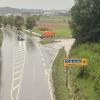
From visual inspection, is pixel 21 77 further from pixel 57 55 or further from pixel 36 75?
pixel 57 55

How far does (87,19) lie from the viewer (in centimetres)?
6694

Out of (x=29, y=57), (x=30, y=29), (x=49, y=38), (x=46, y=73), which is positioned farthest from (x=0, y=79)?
(x=30, y=29)

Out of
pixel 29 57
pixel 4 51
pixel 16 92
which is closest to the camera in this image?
pixel 16 92

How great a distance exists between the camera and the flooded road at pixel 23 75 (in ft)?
136

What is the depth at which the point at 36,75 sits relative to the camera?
2007 inches

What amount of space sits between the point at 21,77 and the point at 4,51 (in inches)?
954

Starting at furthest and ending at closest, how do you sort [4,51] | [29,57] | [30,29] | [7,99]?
[30,29], [4,51], [29,57], [7,99]

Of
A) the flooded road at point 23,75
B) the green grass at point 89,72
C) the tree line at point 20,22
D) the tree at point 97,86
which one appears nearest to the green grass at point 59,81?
the flooded road at point 23,75

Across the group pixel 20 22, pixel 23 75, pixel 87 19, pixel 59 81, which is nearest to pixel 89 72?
pixel 59 81

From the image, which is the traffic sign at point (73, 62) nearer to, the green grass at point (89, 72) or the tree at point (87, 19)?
the green grass at point (89, 72)

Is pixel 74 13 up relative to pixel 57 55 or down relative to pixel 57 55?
up

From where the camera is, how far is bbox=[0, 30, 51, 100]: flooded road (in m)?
41.3

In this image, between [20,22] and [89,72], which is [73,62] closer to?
[89,72]

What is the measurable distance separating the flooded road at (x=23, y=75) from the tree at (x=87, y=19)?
26.9 feet
